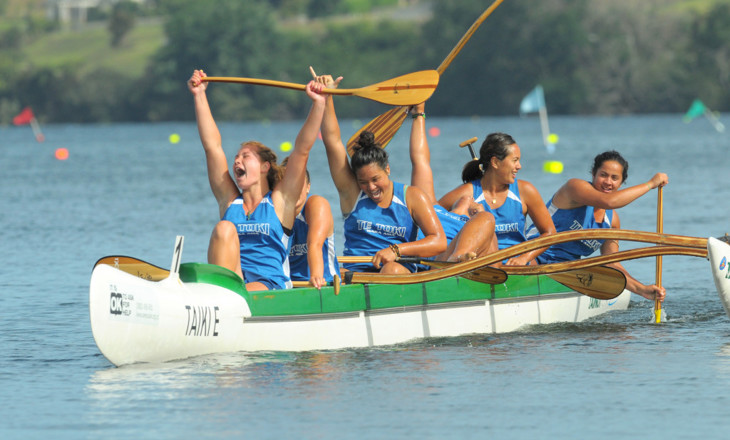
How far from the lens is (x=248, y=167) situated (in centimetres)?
901

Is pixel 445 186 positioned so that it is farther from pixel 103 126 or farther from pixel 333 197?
pixel 103 126

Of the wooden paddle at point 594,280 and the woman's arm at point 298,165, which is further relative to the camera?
the wooden paddle at point 594,280

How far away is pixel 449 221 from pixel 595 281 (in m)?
1.33

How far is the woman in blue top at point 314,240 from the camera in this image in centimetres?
907

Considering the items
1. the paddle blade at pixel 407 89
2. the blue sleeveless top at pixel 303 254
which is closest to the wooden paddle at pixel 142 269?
the blue sleeveless top at pixel 303 254

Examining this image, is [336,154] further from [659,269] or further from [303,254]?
[659,269]

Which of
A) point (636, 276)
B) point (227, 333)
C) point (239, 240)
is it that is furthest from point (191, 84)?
point (636, 276)

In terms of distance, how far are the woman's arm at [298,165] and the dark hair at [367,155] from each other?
0.52 metres

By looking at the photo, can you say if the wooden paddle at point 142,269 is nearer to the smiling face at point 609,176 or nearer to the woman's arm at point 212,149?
the woman's arm at point 212,149

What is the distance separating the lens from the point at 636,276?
47.8ft

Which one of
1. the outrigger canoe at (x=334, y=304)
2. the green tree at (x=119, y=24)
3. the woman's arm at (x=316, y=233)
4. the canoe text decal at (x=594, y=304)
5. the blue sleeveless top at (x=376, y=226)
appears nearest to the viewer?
the outrigger canoe at (x=334, y=304)

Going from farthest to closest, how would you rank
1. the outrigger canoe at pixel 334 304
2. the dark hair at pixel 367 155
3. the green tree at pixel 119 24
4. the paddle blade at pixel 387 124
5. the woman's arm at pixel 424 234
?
the green tree at pixel 119 24 < the paddle blade at pixel 387 124 < the woman's arm at pixel 424 234 < the dark hair at pixel 367 155 < the outrigger canoe at pixel 334 304

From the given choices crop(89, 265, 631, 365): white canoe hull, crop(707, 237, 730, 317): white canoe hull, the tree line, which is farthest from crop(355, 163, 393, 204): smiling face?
the tree line

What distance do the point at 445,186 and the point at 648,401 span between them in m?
20.2
